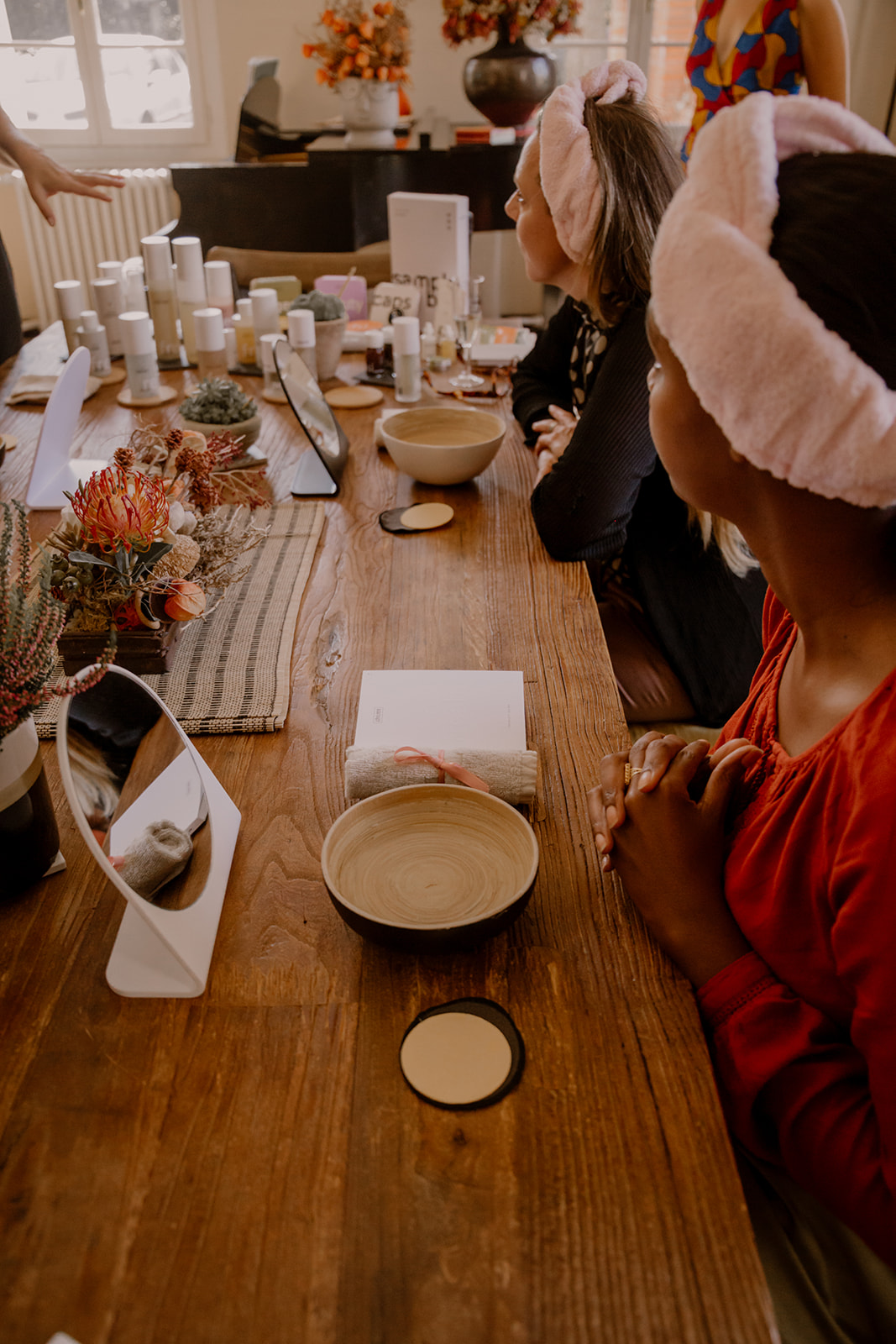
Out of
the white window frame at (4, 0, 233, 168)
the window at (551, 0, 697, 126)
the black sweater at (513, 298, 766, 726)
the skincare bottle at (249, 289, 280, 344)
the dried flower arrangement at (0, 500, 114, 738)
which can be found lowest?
the black sweater at (513, 298, 766, 726)

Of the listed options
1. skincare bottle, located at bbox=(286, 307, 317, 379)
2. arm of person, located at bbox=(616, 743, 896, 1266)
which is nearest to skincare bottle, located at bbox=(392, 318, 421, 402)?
skincare bottle, located at bbox=(286, 307, 317, 379)

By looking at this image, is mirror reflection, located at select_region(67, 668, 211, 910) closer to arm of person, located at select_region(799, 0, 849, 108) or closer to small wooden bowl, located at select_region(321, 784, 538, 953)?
small wooden bowl, located at select_region(321, 784, 538, 953)

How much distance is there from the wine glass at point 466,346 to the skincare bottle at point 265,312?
43 cm

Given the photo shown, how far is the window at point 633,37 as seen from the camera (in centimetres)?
434

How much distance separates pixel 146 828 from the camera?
0.75 meters

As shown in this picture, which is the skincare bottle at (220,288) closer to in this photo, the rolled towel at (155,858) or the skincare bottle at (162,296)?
the skincare bottle at (162,296)

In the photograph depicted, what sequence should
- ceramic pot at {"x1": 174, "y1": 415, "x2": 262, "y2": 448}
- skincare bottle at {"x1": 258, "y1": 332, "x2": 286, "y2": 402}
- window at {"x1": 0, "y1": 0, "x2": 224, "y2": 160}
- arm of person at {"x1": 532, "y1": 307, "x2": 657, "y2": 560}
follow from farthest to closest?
window at {"x1": 0, "y1": 0, "x2": 224, "y2": 160} → skincare bottle at {"x1": 258, "y1": 332, "x2": 286, "y2": 402} → ceramic pot at {"x1": 174, "y1": 415, "x2": 262, "y2": 448} → arm of person at {"x1": 532, "y1": 307, "x2": 657, "y2": 560}

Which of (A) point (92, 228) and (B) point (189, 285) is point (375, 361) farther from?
(A) point (92, 228)

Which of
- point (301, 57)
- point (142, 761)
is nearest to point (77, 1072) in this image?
point (142, 761)

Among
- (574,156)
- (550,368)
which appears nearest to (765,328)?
(574,156)

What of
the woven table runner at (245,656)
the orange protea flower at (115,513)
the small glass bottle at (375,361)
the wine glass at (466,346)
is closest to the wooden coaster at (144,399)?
the small glass bottle at (375,361)

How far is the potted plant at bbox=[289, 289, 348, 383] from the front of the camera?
2.10 meters

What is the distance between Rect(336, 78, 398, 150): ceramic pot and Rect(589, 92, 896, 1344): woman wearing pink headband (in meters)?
3.37

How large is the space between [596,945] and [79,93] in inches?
200
